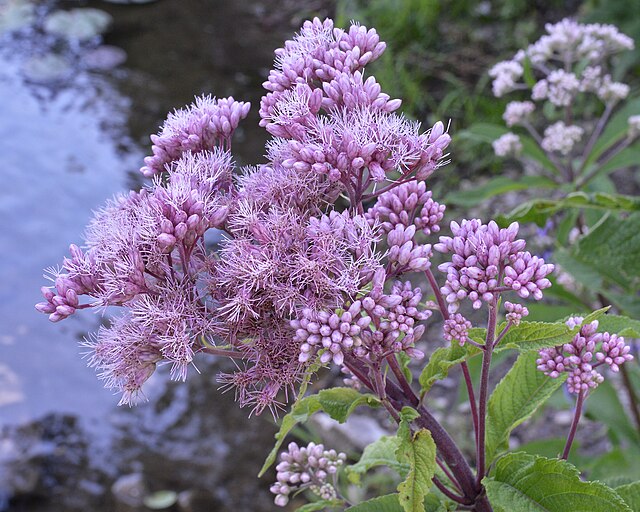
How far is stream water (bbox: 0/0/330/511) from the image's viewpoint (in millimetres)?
4398

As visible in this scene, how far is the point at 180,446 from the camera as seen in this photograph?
459cm

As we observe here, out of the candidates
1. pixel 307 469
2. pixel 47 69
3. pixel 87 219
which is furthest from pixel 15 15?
pixel 307 469

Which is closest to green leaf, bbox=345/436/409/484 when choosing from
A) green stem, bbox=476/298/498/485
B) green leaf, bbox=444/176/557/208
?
green stem, bbox=476/298/498/485

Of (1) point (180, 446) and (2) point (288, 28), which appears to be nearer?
(1) point (180, 446)

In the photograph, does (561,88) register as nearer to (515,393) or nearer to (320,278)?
(515,393)

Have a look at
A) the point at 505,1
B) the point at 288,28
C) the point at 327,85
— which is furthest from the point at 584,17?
the point at 327,85

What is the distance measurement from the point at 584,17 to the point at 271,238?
5340 millimetres

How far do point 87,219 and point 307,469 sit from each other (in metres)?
5.14

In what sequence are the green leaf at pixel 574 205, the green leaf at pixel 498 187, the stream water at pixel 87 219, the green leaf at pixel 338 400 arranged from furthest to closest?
1. the stream water at pixel 87 219
2. the green leaf at pixel 498 187
3. the green leaf at pixel 574 205
4. the green leaf at pixel 338 400

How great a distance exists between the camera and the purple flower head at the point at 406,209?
51.5 inches

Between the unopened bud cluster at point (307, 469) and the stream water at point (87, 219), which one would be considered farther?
the stream water at point (87, 219)

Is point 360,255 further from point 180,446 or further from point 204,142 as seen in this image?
point 180,446

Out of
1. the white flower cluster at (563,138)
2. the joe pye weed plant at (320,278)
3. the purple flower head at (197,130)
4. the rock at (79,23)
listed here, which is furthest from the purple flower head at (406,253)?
the rock at (79,23)

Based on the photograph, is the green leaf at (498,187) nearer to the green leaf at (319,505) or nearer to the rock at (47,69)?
the green leaf at (319,505)
